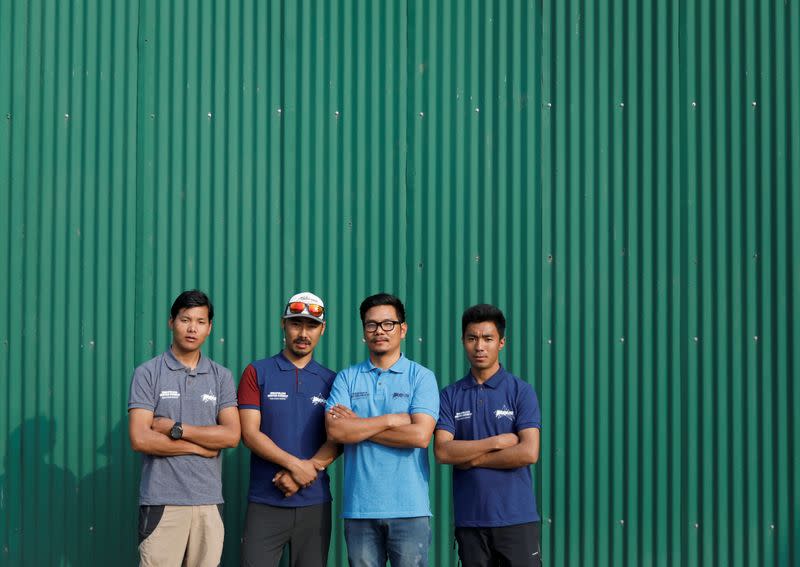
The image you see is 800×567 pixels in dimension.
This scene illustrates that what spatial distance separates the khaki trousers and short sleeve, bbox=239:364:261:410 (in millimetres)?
582

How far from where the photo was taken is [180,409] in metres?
5.45

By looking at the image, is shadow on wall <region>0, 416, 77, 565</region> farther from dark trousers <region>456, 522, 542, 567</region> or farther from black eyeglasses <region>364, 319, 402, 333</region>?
dark trousers <region>456, 522, 542, 567</region>

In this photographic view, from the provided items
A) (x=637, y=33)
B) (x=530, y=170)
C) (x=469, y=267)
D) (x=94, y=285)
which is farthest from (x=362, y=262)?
(x=637, y=33)

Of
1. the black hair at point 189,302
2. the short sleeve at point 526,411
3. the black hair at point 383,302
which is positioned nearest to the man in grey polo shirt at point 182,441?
the black hair at point 189,302

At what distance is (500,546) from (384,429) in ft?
2.83

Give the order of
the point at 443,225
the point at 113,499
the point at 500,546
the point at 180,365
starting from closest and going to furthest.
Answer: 1. the point at 500,546
2. the point at 180,365
3. the point at 113,499
4. the point at 443,225

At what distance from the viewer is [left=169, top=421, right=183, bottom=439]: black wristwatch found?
5.32 metres

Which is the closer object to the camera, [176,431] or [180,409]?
[176,431]

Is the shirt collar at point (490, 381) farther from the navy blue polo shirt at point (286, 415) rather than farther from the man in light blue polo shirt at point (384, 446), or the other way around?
the navy blue polo shirt at point (286, 415)

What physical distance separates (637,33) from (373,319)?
3.02m

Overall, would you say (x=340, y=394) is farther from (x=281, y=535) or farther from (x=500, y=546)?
(x=500, y=546)

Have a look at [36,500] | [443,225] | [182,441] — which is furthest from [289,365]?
[36,500]

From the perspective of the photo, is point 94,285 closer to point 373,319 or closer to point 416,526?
point 373,319

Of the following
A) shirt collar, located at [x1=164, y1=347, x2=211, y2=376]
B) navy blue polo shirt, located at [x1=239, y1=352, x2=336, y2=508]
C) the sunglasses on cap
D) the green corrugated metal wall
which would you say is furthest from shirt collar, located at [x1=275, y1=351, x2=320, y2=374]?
the green corrugated metal wall
